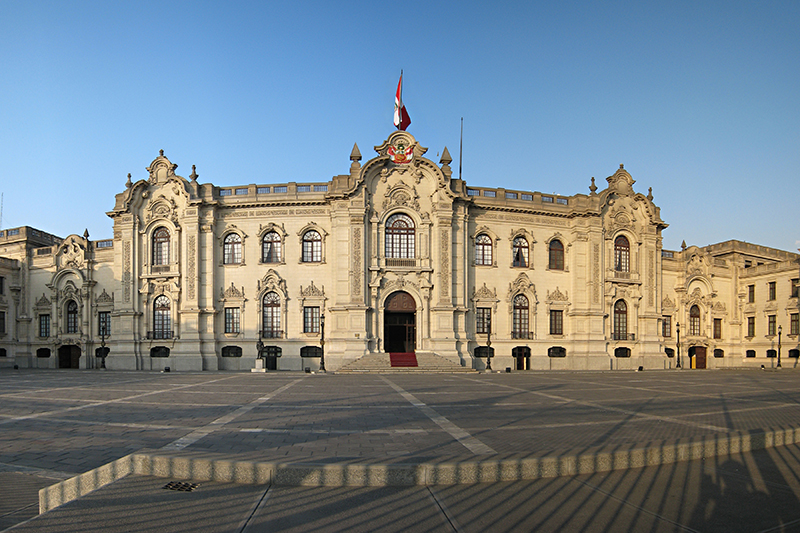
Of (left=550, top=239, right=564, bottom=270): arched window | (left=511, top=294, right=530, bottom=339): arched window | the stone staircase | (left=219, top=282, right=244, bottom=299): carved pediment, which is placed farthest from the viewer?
(left=550, top=239, right=564, bottom=270): arched window

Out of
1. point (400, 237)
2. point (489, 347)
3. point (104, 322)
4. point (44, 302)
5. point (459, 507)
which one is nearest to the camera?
point (459, 507)

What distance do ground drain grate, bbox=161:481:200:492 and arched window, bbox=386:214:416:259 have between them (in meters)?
31.7

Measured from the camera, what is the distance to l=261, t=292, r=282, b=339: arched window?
3919cm

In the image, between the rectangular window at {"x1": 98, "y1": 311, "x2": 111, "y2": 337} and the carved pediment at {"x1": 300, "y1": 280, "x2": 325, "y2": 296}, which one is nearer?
the carved pediment at {"x1": 300, "y1": 280, "x2": 325, "y2": 296}

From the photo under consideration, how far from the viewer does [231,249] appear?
4012cm

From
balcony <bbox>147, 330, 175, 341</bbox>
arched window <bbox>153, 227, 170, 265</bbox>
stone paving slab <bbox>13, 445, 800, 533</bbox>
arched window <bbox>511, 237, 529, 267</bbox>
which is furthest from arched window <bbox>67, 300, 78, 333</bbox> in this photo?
stone paving slab <bbox>13, 445, 800, 533</bbox>

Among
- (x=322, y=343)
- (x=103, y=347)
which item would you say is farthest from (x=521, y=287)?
(x=103, y=347)

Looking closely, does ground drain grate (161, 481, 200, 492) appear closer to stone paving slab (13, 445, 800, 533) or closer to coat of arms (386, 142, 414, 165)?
stone paving slab (13, 445, 800, 533)

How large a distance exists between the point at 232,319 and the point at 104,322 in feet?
37.1

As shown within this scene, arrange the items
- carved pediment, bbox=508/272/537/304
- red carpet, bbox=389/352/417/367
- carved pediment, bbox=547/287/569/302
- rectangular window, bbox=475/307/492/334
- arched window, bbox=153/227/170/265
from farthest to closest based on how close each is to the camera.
Answer: carved pediment, bbox=547/287/569/302, carved pediment, bbox=508/272/537/304, arched window, bbox=153/227/170/265, rectangular window, bbox=475/307/492/334, red carpet, bbox=389/352/417/367

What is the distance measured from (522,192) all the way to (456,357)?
1433 cm

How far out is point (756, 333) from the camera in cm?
4747

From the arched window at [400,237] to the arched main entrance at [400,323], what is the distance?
293 cm

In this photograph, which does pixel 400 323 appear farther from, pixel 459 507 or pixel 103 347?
pixel 459 507
